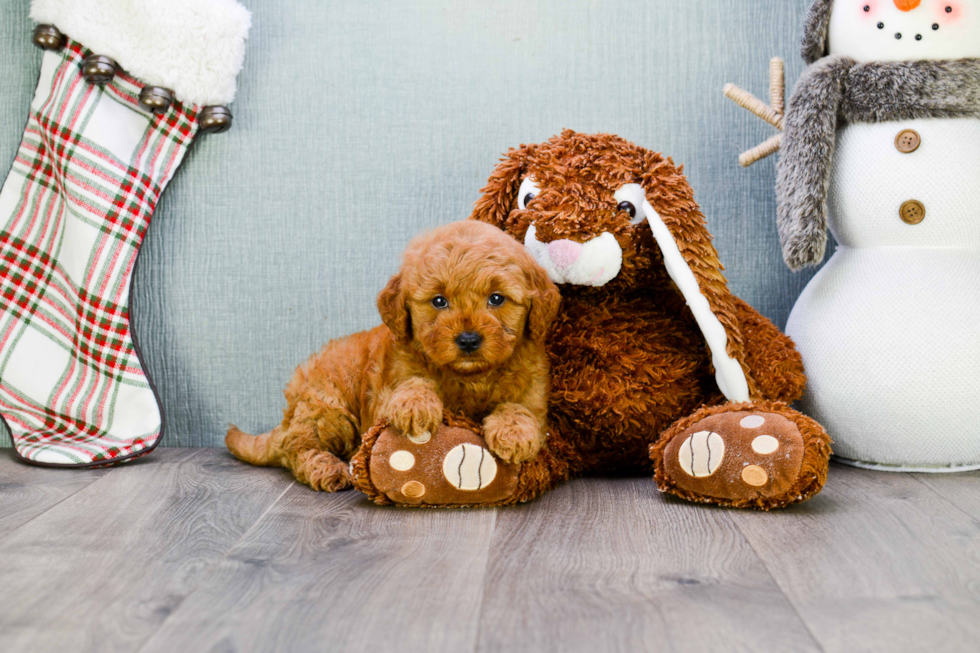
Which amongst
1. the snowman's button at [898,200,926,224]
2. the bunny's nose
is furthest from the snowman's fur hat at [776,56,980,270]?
the bunny's nose

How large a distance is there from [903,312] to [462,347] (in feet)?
2.73

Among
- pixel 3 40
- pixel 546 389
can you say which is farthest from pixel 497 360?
pixel 3 40

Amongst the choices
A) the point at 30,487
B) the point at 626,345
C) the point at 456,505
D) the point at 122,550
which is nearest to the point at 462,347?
the point at 456,505

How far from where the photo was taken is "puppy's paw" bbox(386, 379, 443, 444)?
1.20 meters

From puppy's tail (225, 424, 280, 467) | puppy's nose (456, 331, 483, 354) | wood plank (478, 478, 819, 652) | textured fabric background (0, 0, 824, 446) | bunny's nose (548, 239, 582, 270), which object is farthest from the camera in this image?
textured fabric background (0, 0, 824, 446)

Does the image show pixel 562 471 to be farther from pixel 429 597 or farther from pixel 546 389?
pixel 429 597

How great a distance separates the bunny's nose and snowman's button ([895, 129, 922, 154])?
64cm

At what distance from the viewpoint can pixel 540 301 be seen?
1.24 metres

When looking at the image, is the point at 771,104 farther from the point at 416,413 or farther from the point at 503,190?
the point at 416,413

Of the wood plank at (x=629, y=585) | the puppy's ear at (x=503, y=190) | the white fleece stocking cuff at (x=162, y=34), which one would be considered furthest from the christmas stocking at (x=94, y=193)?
the wood plank at (x=629, y=585)

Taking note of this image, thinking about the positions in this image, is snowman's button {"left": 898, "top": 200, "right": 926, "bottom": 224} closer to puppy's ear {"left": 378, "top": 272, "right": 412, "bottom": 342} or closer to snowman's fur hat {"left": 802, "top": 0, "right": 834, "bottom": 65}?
snowman's fur hat {"left": 802, "top": 0, "right": 834, "bottom": 65}

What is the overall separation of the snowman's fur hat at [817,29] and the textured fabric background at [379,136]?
182 millimetres

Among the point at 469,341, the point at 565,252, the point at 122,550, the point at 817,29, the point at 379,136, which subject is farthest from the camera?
the point at 379,136

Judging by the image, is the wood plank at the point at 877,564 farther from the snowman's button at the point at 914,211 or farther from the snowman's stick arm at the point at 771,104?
the snowman's stick arm at the point at 771,104
